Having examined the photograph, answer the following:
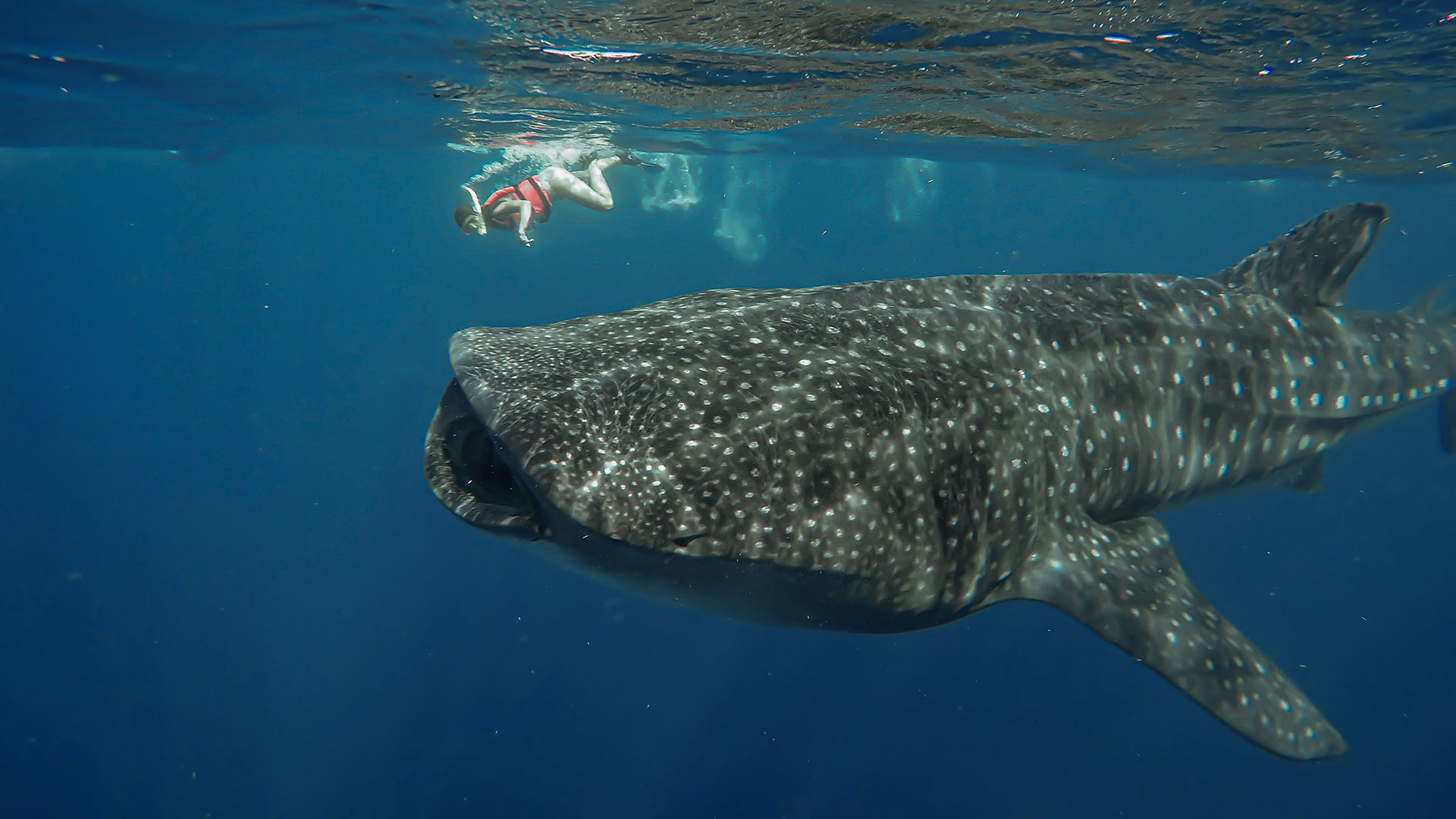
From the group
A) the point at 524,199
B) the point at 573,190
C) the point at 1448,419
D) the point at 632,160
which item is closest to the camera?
the point at 1448,419

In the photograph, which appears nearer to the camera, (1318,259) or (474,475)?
(474,475)

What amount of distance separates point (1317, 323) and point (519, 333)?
6086mm

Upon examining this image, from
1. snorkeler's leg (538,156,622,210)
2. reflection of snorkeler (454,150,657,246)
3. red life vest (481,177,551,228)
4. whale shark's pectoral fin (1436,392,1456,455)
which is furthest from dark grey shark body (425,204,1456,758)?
snorkeler's leg (538,156,622,210)

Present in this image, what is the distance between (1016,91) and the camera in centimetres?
1338

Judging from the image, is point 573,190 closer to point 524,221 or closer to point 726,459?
point 524,221

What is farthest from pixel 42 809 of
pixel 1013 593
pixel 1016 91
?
pixel 1016 91

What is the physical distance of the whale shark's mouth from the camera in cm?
259

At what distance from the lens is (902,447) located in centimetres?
314

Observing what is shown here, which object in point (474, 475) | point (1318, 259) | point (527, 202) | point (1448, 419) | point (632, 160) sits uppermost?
point (1318, 259)

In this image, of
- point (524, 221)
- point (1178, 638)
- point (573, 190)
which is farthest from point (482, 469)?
point (573, 190)

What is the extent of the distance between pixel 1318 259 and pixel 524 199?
11180 millimetres

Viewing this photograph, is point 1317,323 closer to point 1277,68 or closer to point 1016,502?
point 1016,502

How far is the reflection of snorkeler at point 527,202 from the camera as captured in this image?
11.4m

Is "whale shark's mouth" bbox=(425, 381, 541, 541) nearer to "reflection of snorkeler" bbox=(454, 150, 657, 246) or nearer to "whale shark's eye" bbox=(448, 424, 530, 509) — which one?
"whale shark's eye" bbox=(448, 424, 530, 509)
